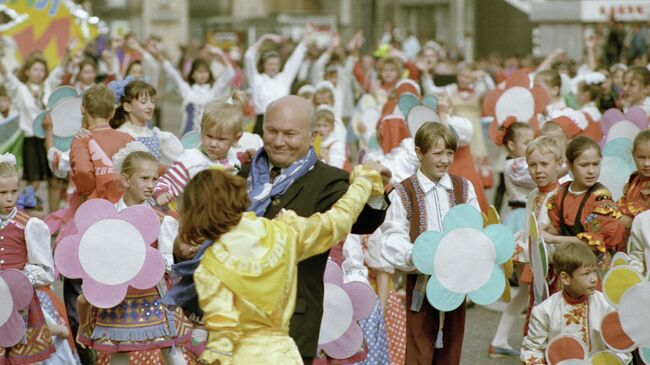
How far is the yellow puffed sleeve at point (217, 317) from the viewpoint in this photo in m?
4.42

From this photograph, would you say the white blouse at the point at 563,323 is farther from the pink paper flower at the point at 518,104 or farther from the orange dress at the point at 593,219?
the pink paper flower at the point at 518,104

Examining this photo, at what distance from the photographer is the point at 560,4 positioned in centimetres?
2995

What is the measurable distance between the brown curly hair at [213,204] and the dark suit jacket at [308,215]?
467 mm

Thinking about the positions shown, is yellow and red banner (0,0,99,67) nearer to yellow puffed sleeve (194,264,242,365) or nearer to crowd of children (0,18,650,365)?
crowd of children (0,18,650,365)

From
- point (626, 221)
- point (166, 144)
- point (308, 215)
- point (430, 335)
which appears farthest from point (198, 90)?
point (308, 215)

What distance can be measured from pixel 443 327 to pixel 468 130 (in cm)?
333

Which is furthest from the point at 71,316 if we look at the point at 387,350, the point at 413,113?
the point at 413,113

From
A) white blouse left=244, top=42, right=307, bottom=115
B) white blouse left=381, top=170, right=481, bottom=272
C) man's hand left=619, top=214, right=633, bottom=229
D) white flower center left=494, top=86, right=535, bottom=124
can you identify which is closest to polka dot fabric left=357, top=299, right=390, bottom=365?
white blouse left=381, top=170, right=481, bottom=272

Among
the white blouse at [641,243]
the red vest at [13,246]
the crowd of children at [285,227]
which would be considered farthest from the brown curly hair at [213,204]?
the white blouse at [641,243]

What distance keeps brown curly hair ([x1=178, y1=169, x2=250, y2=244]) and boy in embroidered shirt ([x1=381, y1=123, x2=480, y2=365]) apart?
72.4 inches

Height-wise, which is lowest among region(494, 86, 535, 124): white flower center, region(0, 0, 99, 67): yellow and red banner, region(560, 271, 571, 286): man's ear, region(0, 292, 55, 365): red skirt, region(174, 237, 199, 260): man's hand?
region(0, 292, 55, 365): red skirt

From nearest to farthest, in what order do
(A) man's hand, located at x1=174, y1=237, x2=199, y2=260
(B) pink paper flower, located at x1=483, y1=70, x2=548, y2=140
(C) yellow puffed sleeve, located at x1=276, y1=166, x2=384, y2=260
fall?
(C) yellow puffed sleeve, located at x1=276, y1=166, x2=384, y2=260
(A) man's hand, located at x1=174, y1=237, x2=199, y2=260
(B) pink paper flower, located at x1=483, y1=70, x2=548, y2=140

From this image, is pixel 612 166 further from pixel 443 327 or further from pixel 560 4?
pixel 560 4

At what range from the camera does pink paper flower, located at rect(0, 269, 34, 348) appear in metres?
5.99
